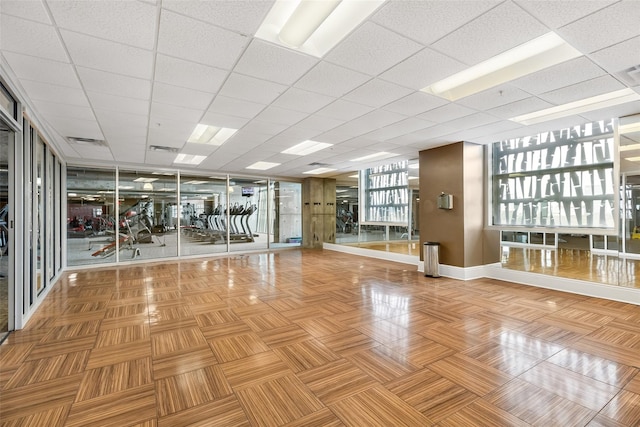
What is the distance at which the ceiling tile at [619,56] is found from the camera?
94.3 inches

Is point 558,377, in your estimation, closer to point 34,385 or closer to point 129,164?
point 34,385

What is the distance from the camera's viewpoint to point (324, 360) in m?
2.50

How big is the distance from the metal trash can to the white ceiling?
216 cm

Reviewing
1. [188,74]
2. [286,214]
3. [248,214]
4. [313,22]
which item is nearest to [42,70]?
[188,74]

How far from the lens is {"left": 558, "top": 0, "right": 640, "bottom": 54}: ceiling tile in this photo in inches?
78.8

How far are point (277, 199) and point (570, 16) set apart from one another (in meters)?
9.24

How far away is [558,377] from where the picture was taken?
2.23 meters

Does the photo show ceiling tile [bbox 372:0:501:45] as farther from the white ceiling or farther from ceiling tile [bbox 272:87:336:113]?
ceiling tile [bbox 272:87:336:113]

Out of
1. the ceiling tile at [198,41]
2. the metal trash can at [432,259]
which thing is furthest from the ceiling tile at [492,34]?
the metal trash can at [432,259]

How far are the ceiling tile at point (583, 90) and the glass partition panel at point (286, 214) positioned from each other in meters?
8.30

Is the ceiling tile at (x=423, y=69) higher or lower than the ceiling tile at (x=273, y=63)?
lower

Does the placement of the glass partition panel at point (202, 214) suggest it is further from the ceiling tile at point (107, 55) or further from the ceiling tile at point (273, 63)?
the ceiling tile at point (273, 63)

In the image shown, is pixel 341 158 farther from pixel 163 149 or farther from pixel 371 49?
pixel 371 49

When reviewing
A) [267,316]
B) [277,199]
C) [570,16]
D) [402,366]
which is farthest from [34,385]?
[277,199]
